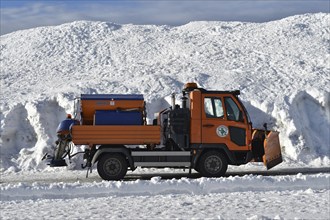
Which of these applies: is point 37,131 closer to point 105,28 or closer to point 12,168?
point 12,168

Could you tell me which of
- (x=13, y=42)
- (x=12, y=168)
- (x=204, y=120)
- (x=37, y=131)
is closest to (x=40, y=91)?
(x=37, y=131)

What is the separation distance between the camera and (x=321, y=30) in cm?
3278

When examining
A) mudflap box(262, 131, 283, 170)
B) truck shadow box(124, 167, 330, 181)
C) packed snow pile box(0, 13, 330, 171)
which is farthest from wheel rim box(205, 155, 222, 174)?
packed snow pile box(0, 13, 330, 171)

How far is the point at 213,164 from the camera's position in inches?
577

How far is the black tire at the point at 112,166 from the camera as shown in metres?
14.4

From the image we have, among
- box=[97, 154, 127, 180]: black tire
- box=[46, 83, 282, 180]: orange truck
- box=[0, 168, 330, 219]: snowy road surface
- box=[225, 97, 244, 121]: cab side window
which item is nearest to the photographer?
box=[0, 168, 330, 219]: snowy road surface

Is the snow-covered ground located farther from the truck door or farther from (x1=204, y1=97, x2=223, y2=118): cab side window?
(x1=204, y1=97, x2=223, y2=118): cab side window

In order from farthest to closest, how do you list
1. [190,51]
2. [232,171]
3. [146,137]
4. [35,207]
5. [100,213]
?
[190,51], [232,171], [146,137], [35,207], [100,213]

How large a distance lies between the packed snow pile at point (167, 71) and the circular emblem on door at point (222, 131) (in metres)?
4.78

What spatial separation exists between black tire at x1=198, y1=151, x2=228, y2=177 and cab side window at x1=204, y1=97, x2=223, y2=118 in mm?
993

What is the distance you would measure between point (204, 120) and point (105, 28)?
21537mm

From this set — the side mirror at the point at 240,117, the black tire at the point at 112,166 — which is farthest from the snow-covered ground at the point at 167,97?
the side mirror at the point at 240,117

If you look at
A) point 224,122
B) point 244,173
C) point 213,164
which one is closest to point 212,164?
point 213,164

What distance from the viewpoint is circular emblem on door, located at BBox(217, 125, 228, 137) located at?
14664 millimetres
